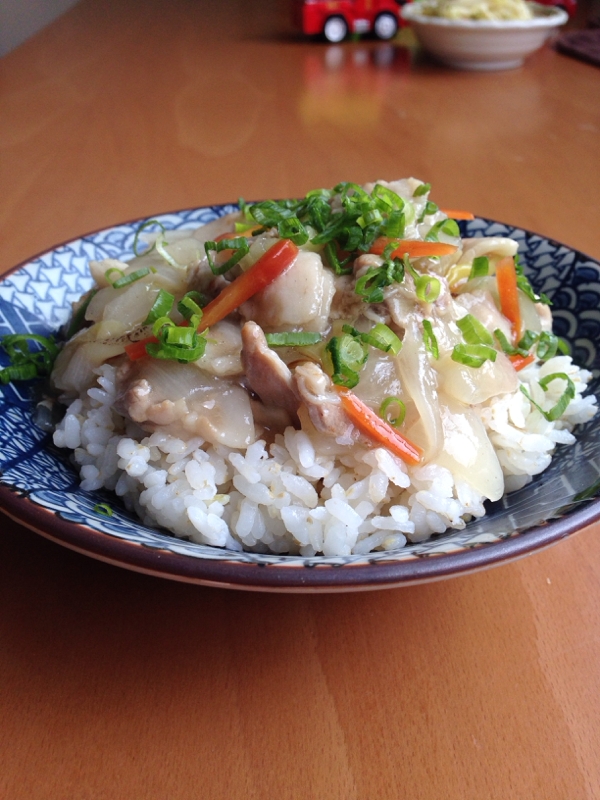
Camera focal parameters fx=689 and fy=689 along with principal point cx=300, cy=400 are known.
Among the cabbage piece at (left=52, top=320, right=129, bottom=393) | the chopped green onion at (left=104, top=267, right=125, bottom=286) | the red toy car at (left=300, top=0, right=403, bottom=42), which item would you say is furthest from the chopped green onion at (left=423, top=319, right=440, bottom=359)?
the red toy car at (left=300, top=0, right=403, bottom=42)

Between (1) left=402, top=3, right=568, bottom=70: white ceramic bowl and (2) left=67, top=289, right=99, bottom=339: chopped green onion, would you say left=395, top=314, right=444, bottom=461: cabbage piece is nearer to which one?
(2) left=67, top=289, right=99, bottom=339: chopped green onion

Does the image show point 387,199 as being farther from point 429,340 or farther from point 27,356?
point 27,356

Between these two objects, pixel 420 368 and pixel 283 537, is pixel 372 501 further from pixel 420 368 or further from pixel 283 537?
pixel 420 368

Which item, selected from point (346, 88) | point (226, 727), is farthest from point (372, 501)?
point (346, 88)

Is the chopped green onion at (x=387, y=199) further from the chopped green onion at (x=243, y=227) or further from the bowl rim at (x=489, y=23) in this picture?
the bowl rim at (x=489, y=23)


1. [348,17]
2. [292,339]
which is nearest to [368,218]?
[292,339]
